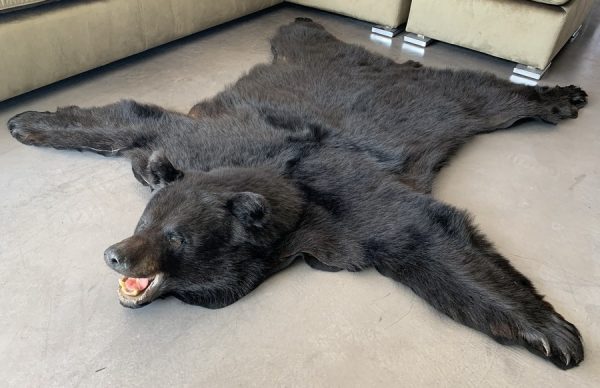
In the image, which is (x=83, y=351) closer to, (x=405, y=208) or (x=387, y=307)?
A: (x=387, y=307)

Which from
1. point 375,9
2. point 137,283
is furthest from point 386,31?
point 137,283

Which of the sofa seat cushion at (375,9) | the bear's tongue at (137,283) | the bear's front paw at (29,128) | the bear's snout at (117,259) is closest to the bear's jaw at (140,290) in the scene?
the bear's tongue at (137,283)

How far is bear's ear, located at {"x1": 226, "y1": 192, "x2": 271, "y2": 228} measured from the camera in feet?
5.05

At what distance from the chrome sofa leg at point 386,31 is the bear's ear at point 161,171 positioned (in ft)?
7.86

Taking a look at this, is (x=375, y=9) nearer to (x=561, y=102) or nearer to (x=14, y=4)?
(x=561, y=102)

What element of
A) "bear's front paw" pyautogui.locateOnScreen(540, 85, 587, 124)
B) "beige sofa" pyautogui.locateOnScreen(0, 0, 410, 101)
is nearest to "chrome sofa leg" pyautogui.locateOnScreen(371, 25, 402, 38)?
"beige sofa" pyautogui.locateOnScreen(0, 0, 410, 101)

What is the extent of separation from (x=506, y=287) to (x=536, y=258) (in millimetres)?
339

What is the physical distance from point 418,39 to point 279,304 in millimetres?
2526

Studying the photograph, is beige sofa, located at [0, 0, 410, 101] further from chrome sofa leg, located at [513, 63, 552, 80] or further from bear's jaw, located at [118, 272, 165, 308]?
chrome sofa leg, located at [513, 63, 552, 80]

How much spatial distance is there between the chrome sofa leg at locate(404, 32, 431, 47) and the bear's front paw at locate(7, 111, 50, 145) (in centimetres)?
243

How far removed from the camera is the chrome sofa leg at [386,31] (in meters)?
3.57

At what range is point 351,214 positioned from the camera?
1.75 meters

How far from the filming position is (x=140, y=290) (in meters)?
1.50

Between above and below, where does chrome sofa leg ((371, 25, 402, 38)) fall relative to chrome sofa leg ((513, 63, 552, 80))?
below
